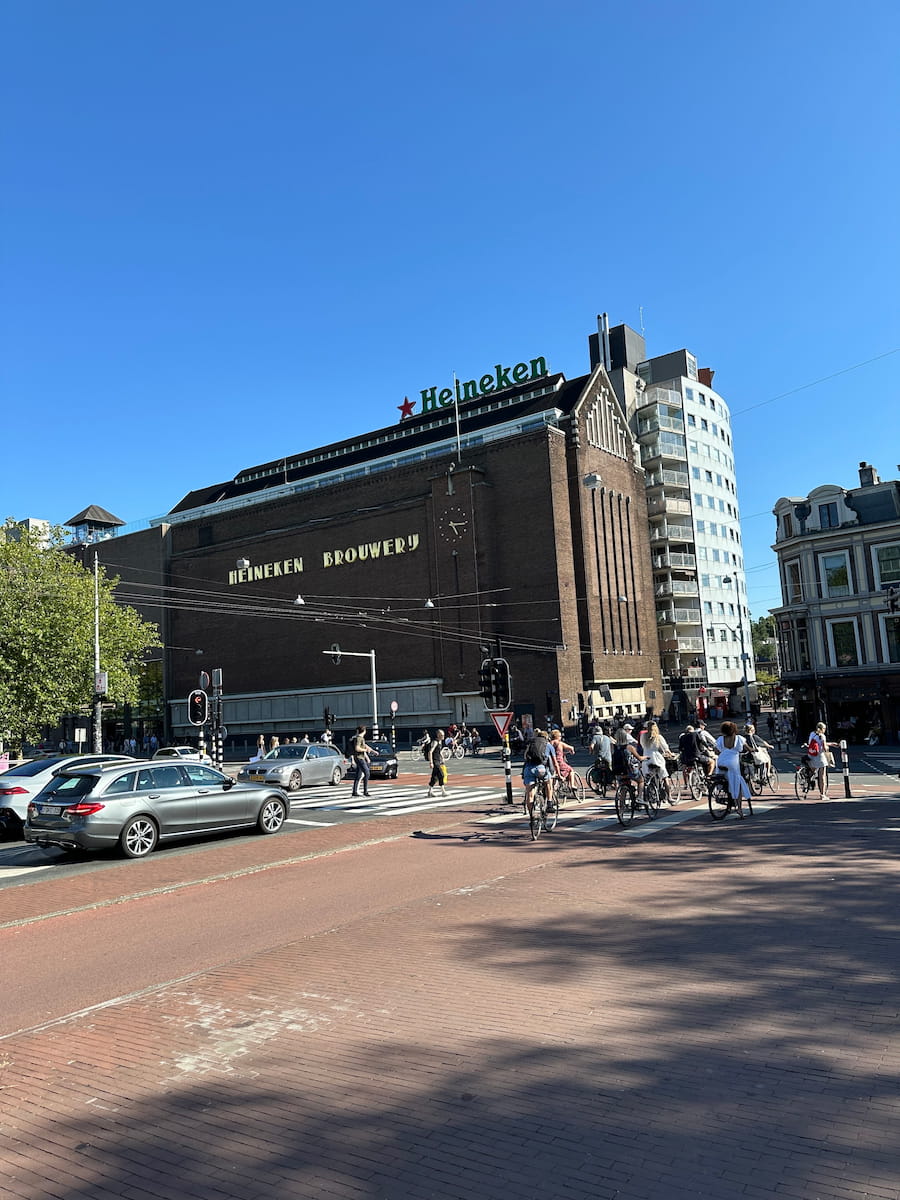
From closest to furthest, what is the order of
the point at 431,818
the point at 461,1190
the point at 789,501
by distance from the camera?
the point at 461,1190 → the point at 431,818 → the point at 789,501

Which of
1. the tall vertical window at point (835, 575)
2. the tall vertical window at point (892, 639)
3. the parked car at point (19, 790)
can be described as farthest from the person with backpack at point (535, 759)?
the tall vertical window at point (835, 575)

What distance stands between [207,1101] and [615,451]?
57.7 m

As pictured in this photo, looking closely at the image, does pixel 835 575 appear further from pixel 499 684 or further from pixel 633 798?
pixel 633 798

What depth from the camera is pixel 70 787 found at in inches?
527

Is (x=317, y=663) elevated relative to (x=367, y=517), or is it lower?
lower

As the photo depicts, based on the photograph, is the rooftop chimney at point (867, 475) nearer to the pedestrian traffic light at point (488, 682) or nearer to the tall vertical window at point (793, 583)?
the tall vertical window at point (793, 583)

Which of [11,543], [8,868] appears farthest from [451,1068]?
[11,543]

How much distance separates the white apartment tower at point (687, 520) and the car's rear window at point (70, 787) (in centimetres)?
5330

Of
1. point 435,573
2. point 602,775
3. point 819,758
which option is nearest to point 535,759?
point 602,775

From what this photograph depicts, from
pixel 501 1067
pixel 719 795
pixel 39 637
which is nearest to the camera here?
pixel 501 1067

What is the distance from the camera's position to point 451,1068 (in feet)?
15.7

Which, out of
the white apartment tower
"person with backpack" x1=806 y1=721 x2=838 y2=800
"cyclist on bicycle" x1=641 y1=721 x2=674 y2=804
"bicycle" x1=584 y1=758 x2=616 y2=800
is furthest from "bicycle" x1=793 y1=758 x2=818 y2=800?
the white apartment tower

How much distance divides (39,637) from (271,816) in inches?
881

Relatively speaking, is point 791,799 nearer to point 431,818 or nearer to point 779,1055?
point 431,818
